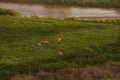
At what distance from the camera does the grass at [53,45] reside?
43.8ft

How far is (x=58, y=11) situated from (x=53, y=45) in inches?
374

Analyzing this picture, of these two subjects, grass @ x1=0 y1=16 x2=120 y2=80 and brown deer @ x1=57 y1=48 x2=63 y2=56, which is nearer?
grass @ x1=0 y1=16 x2=120 y2=80

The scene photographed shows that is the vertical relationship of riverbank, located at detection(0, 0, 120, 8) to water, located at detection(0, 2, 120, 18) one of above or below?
above

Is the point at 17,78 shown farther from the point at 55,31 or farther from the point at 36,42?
the point at 55,31

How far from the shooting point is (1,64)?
13.1 meters

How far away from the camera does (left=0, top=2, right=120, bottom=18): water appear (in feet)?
78.4

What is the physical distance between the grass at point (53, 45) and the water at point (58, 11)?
471 centimetres

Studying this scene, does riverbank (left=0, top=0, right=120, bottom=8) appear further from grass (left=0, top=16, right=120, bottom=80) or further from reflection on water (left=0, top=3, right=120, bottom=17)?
grass (left=0, top=16, right=120, bottom=80)

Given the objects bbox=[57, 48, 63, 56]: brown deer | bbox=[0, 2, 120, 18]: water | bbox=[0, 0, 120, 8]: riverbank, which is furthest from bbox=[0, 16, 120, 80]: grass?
bbox=[0, 0, 120, 8]: riverbank

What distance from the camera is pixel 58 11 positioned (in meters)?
24.5

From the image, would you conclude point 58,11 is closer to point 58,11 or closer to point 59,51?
point 58,11

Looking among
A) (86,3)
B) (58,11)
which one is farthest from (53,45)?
(86,3)

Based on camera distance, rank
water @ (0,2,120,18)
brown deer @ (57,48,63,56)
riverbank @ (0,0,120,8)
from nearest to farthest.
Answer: brown deer @ (57,48,63,56)
water @ (0,2,120,18)
riverbank @ (0,0,120,8)

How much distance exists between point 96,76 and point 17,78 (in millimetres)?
2631
